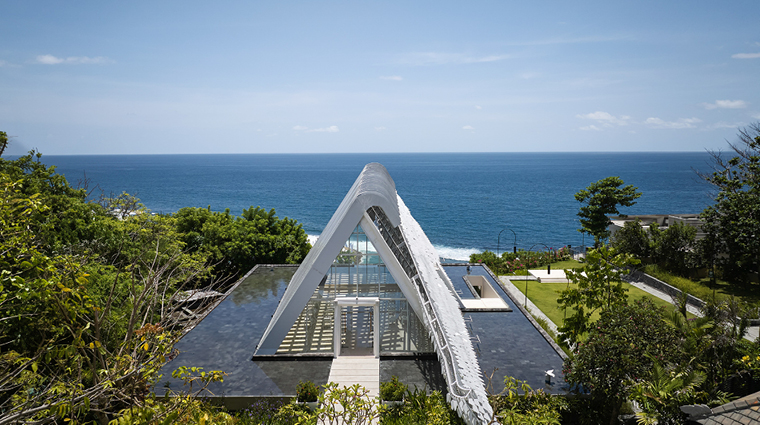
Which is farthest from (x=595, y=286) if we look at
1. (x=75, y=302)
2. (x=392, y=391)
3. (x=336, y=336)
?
(x=75, y=302)

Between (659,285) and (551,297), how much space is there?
781 centimetres

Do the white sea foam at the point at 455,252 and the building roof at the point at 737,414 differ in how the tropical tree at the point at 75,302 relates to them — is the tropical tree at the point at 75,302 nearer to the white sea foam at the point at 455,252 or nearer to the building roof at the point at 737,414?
the building roof at the point at 737,414

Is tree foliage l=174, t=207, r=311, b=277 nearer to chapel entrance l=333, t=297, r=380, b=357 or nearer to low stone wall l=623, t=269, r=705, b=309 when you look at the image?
chapel entrance l=333, t=297, r=380, b=357

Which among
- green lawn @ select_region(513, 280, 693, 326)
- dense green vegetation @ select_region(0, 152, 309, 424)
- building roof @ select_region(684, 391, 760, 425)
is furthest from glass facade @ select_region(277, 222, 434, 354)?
green lawn @ select_region(513, 280, 693, 326)

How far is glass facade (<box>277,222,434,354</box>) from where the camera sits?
15.7 metres

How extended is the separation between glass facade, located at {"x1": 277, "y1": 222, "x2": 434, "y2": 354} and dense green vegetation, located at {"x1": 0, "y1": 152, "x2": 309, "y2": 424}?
13.7 feet

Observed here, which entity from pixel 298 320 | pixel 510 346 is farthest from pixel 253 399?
pixel 510 346

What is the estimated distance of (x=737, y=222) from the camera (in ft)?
93.0

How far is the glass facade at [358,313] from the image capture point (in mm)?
15680

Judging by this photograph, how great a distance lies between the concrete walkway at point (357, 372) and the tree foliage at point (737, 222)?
26281 millimetres

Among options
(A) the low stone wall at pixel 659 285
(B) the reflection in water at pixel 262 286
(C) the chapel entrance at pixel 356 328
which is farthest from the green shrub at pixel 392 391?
(A) the low stone wall at pixel 659 285

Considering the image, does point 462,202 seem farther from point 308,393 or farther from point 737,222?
point 308,393

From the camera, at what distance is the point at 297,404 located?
12742 mm

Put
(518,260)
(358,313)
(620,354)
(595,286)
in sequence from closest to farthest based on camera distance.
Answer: (620,354)
(595,286)
(358,313)
(518,260)
